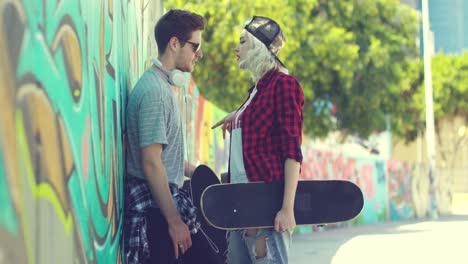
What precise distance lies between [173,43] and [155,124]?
1.45 feet

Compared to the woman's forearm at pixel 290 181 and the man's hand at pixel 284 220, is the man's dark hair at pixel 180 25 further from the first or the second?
the man's hand at pixel 284 220

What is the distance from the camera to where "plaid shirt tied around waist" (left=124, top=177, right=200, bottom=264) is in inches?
143

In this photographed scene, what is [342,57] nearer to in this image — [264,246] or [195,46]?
[195,46]

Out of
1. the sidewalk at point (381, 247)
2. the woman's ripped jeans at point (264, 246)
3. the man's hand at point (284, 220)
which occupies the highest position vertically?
the man's hand at point (284, 220)

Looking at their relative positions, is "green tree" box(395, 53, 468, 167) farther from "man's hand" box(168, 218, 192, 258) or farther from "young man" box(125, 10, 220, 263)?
"man's hand" box(168, 218, 192, 258)

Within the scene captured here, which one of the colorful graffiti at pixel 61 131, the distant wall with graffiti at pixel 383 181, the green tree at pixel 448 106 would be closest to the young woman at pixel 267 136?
the colorful graffiti at pixel 61 131

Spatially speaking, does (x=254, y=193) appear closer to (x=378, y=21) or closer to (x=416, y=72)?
(x=378, y=21)

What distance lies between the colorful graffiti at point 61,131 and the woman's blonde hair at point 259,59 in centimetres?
63

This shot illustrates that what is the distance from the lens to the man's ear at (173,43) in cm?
380

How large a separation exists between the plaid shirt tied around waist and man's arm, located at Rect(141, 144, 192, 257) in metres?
0.11

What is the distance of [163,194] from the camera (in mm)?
3516

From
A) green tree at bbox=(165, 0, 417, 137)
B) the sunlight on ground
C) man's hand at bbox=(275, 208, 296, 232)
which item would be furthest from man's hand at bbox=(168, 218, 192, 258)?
green tree at bbox=(165, 0, 417, 137)

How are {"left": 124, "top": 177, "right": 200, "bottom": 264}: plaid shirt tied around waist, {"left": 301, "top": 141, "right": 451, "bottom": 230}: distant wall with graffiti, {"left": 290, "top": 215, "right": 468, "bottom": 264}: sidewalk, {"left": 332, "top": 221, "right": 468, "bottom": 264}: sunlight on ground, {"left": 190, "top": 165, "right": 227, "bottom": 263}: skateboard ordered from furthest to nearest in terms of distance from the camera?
1. {"left": 301, "top": 141, "right": 451, "bottom": 230}: distant wall with graffiti
2. {"left": 290, "top": 215, "right": 468, "bottom": 264}: sidewalk
3. {"left": 332, "top": 221, "right": 468, "bottom": 264}: sunlight on ground
4. {"left": 190, "top": 165, "right": 227, "bottom": 263}: skateboard
5. {"left": 124, "top": 177, "right": 200, "bottom": 264}: plaid shirt tied around waist

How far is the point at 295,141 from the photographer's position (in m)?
3.34
